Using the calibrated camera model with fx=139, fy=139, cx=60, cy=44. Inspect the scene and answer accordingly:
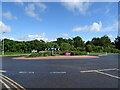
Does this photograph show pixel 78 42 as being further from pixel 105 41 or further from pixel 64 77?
pixel 64 77

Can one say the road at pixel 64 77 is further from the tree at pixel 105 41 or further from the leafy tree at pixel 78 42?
the tree at pixel 105 41

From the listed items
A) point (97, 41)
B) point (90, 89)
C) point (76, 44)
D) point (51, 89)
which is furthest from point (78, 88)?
point (97, 41)

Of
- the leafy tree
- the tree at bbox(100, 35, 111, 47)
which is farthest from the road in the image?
the tree at bbox(100, 35, 111, 47)

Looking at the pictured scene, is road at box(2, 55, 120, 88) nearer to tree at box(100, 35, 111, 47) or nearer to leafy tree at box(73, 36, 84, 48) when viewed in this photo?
leafy tree at box(73, 36, 84, 48)

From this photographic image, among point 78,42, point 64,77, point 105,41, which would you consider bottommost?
point 64,77

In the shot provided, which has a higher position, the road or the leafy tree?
the leafy tree

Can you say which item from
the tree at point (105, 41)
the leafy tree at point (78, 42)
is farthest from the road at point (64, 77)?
the tree at point (105, 41)

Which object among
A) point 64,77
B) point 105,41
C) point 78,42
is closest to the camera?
point 64,77

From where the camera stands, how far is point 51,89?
5.80 meters

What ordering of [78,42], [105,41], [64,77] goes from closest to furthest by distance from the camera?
1. [64,77]
2. [78,42]
3. [105,41]

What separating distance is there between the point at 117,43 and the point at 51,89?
101 meters

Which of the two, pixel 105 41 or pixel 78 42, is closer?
pixel 78 42

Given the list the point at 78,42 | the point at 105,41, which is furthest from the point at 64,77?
the point at 105,41

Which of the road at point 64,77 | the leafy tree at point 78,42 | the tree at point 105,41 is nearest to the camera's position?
the road at point 64,77
